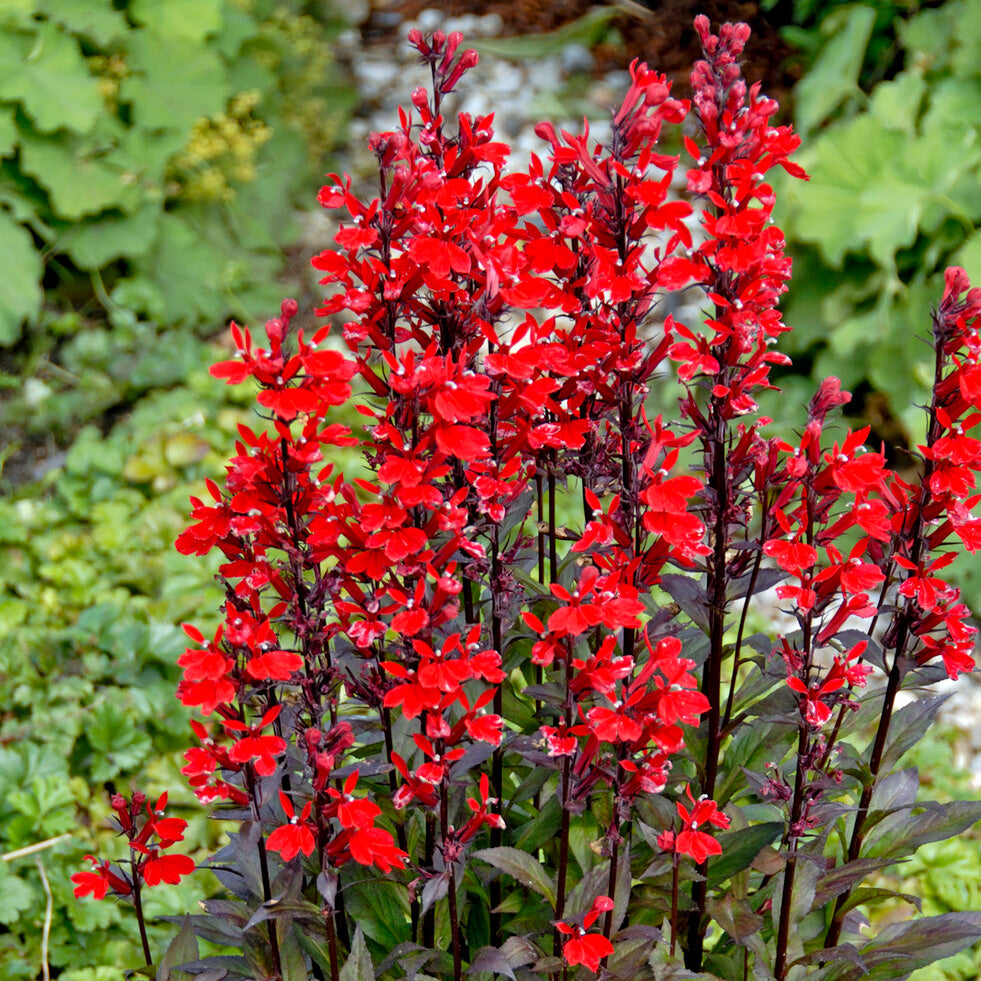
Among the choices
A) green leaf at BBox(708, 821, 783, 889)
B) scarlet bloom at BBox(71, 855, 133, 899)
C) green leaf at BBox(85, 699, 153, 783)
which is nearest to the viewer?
scarlet bloom at BBox(71, 855, 133, 899)

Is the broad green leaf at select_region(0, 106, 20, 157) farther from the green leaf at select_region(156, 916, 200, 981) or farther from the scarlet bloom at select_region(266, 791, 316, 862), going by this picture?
the scarlet bloom at select_region(266, 791, 316, 862)

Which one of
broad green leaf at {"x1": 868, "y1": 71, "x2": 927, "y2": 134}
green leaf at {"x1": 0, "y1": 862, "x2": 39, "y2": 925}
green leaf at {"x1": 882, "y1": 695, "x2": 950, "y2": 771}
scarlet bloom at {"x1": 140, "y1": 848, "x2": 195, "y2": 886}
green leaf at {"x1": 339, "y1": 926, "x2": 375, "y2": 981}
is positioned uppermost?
broad green leaf at {"x1": 868, "y1": 71, "x2": 927, "y2": 134}

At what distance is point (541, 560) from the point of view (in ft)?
5.36

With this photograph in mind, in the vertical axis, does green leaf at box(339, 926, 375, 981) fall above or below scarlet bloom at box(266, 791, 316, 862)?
below

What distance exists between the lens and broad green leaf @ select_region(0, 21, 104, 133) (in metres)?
4.09

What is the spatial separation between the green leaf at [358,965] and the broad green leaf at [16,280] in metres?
3.31

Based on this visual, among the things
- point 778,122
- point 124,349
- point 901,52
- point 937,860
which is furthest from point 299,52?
point 937,860

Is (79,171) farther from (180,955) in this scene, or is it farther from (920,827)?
(920,827)

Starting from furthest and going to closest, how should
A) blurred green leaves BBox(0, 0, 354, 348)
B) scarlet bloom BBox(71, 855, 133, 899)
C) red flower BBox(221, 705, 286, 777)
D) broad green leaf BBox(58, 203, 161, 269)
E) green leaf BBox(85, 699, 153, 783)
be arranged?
broad green leaf BBox(58, 203, 161, 269) < blurred green leaves BBox(0, 0, 354, 348) < green leaf BBox(85, 699, 153, 783) < scarlet bloom BBox(71, 855, 133, 899) < red flower BBox(221, 705, 286, 777)

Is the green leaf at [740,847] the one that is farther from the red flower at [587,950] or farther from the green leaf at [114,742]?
the green leaf at [114,742]

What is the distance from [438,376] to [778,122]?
4.97 m

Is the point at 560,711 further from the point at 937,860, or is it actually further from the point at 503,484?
the point at 937,860

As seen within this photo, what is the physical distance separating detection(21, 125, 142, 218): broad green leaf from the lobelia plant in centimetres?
331

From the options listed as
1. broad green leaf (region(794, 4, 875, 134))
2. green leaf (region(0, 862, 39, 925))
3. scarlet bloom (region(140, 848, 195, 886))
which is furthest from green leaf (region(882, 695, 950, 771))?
broad green leaf (region(794, 4, 875, 134))
